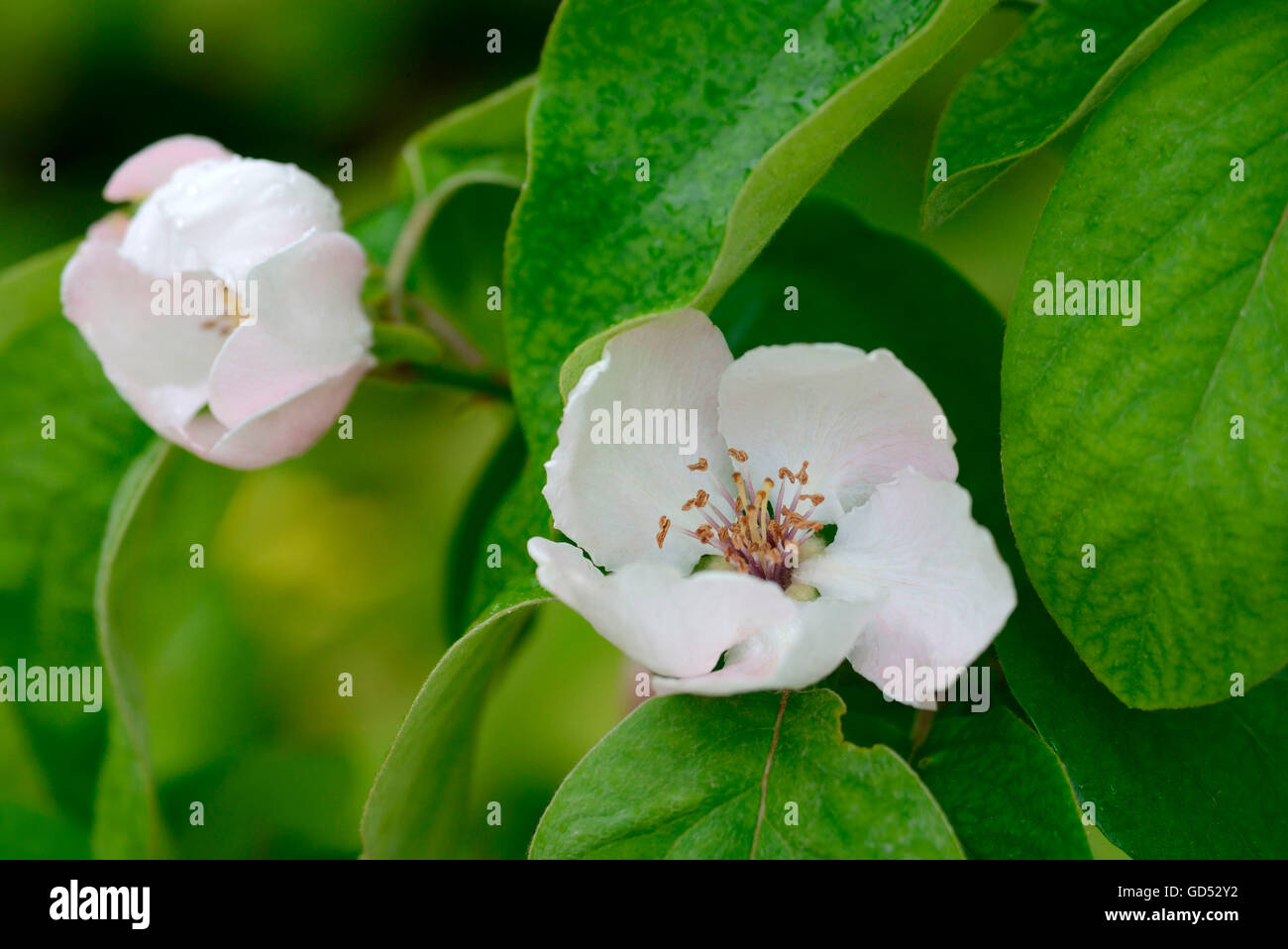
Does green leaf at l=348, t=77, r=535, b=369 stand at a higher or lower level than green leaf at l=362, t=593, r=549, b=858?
higher

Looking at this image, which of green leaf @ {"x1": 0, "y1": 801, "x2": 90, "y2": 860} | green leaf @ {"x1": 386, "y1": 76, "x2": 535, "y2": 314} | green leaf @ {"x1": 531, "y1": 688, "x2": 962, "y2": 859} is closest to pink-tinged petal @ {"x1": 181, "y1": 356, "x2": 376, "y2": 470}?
green leaf @ {"x1": 386, "y1": 76, "x2": 535, "y2": 314}

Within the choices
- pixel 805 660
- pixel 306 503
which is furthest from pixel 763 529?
pixel 306 503

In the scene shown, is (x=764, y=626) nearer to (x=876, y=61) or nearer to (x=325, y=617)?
(x=876, y=61)

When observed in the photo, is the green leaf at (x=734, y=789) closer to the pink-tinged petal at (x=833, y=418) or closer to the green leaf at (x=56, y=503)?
the pink-tinged petal at (x=833, y=418)

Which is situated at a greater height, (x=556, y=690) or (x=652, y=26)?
(x=652, y=26)

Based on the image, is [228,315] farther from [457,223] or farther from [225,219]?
[457,223]

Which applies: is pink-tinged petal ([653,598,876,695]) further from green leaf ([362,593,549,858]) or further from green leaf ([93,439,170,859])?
green leaf ([93,439,170,859])
